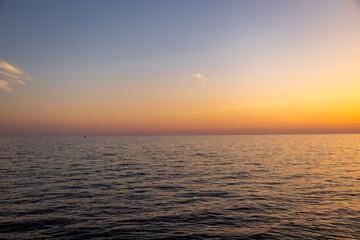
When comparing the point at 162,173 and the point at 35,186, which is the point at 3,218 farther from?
the point at 162,173

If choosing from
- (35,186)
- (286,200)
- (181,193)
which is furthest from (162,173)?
(286,200)

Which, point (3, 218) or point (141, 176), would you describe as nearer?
point (3, 218)

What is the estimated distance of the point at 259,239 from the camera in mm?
14688

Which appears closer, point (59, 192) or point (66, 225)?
point (66, 225)

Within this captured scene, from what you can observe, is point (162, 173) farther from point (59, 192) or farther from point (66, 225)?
point (66, 225)

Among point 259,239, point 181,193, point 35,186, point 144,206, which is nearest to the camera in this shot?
point 259,239

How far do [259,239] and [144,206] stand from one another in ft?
35.9

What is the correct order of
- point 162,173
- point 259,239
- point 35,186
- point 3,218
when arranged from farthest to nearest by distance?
1. point 162,173
2. point 35,186
3. point 3,218
4. point 259,239

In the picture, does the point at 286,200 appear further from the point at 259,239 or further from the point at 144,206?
the point at 144,206

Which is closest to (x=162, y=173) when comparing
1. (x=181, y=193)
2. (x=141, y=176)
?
(x=141, y=176)

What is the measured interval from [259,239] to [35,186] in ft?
92.2

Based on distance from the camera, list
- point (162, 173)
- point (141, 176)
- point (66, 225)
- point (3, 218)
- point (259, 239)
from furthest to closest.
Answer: point (162, 173)
point (141, 176)
point (3, 218)
point (66, 225)
point (259, 239)

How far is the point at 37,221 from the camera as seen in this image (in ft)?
58.0

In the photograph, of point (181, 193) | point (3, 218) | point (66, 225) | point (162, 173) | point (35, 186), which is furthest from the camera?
point (162, 173)
